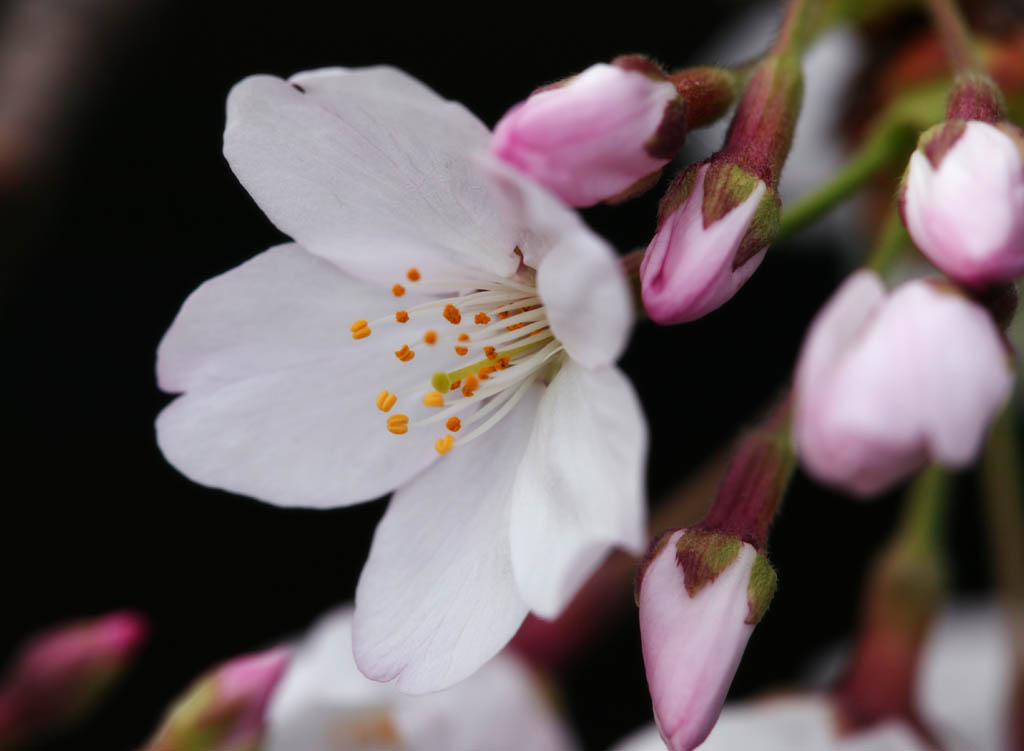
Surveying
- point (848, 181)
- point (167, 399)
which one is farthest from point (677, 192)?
point (167, 399)

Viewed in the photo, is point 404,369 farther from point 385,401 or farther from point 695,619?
point 695,619

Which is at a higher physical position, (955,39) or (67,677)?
(955,39)

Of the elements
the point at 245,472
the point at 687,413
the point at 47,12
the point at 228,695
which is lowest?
the point at 687,413

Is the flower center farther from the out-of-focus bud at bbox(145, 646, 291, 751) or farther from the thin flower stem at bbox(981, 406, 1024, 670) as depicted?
the thin flower stem at bbox(981, 406, 1024, 670)

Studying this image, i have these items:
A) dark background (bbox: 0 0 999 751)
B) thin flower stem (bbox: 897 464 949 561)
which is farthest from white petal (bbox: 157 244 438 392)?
dark background (bbox: 0 0 999 751)

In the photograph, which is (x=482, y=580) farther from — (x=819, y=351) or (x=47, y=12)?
(x=47, y=12)

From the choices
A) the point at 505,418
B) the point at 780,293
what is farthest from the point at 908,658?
the point at 780,293
